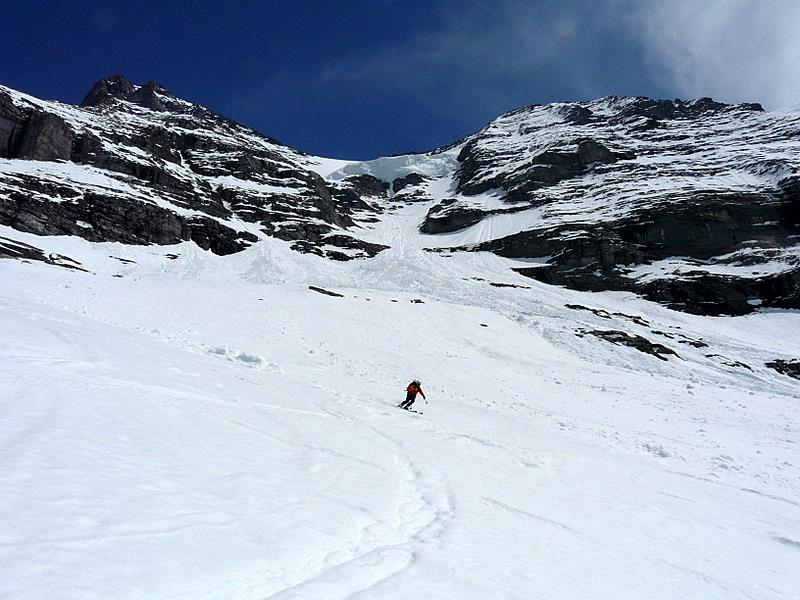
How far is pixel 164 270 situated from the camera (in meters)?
50.1

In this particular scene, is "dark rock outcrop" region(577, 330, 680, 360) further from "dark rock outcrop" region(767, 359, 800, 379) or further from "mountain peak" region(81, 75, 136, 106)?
"mountain peak" region(81, 75, 136, 106)

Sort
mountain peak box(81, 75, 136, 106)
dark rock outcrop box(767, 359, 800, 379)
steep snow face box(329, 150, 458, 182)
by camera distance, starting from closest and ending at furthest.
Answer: dark rock outcrop box(767, 359, 800, 379)
mountain peak box(81, 75, 136, 106)
steep snow face box(329, 150, 458, 182)

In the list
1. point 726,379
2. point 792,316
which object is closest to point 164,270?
point 726,379

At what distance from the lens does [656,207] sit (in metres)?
86.9

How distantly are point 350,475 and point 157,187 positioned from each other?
9631 centimetres

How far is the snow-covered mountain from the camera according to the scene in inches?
136

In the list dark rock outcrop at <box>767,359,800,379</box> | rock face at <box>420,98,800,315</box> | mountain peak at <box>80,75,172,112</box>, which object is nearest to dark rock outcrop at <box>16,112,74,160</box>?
rock face at <box>420,98,800,315</box>

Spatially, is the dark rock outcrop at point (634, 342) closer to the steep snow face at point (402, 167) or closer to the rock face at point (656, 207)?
the rock face at point (656, 207)

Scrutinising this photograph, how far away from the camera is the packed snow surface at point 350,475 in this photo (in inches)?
125

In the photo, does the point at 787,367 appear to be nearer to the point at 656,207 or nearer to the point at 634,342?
the point at 634,342

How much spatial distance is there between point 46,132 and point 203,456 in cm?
10250

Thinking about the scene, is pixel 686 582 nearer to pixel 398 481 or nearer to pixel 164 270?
pixel 398 481

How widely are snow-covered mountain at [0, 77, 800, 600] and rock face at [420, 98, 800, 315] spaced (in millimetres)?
1530

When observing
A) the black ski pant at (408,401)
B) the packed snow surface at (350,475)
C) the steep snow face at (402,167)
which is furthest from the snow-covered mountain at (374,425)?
the steep snow face at (402,167)
